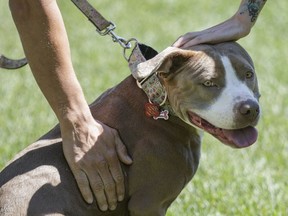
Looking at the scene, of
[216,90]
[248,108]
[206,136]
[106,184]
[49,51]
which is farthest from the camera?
[206,136]

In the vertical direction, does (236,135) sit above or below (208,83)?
below

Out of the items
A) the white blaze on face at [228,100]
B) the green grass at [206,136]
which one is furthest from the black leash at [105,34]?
the green grass at [206,136]

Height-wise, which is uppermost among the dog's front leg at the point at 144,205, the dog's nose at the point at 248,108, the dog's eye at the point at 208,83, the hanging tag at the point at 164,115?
the dog's eye at the point at 208,83

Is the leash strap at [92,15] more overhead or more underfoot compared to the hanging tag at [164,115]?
more overhead

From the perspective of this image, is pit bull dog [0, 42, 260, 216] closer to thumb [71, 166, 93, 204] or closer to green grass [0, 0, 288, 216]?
thumb [71, 166, 93, 204]

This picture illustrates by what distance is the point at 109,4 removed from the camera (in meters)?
13.4

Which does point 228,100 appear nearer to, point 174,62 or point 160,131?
point 174,62

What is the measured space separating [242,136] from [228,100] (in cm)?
24

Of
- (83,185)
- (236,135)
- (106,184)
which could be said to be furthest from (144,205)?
(236,135)

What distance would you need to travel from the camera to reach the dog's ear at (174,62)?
14.8 ft

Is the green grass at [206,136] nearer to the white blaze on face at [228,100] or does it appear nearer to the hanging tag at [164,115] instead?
the hanging tag at [164,115]

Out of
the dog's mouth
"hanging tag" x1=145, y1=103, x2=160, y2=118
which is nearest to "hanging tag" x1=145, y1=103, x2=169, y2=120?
"hanging tag" x1=145, y1=103, x2=160, y2=118

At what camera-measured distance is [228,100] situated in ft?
14.5

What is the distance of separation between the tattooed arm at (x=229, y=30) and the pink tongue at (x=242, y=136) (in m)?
0.54
